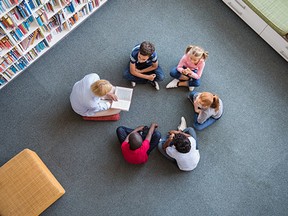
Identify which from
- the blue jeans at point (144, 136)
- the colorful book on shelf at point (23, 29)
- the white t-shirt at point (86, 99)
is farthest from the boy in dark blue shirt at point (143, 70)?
the colorful book on shelf at point (23, 29)

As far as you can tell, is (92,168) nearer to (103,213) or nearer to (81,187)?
(81,187)

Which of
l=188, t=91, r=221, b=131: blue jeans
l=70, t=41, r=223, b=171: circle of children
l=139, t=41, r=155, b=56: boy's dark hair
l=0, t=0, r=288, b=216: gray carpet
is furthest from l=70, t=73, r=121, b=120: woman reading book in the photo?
l=188, t=91, r=221, b=131: blue jeans

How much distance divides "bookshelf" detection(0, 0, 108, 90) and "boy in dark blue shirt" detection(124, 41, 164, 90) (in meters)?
0.93

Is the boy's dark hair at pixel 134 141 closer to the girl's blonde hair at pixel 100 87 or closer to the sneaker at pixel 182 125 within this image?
the girl's blonde hair at pixel 100 87

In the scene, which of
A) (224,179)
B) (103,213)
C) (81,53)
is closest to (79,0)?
(81,53)

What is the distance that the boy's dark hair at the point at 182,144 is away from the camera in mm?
2924

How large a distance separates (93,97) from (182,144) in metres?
1.05

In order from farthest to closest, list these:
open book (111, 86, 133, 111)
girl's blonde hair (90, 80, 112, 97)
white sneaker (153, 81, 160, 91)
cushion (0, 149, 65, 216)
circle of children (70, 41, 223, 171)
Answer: white sneaker (153, 81, 160, 91) → open book (111, 86, 133, 111) → circle of children (70, 41, 223, 171) → girl's blonde hair (90, 80, 112, 97) → cushion (0, 149, 65, 216)

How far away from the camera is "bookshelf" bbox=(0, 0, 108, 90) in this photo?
2.86 meters

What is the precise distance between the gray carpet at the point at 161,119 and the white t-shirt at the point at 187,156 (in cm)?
19

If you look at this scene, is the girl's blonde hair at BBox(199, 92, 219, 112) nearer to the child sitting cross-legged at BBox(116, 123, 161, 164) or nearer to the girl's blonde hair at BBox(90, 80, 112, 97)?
the child sitting cross-legged at BBox(116, 123, 161, 164)

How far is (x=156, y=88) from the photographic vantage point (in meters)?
3.59

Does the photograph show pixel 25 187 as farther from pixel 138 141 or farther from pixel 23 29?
pixel 23 29

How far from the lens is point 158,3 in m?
3.95
